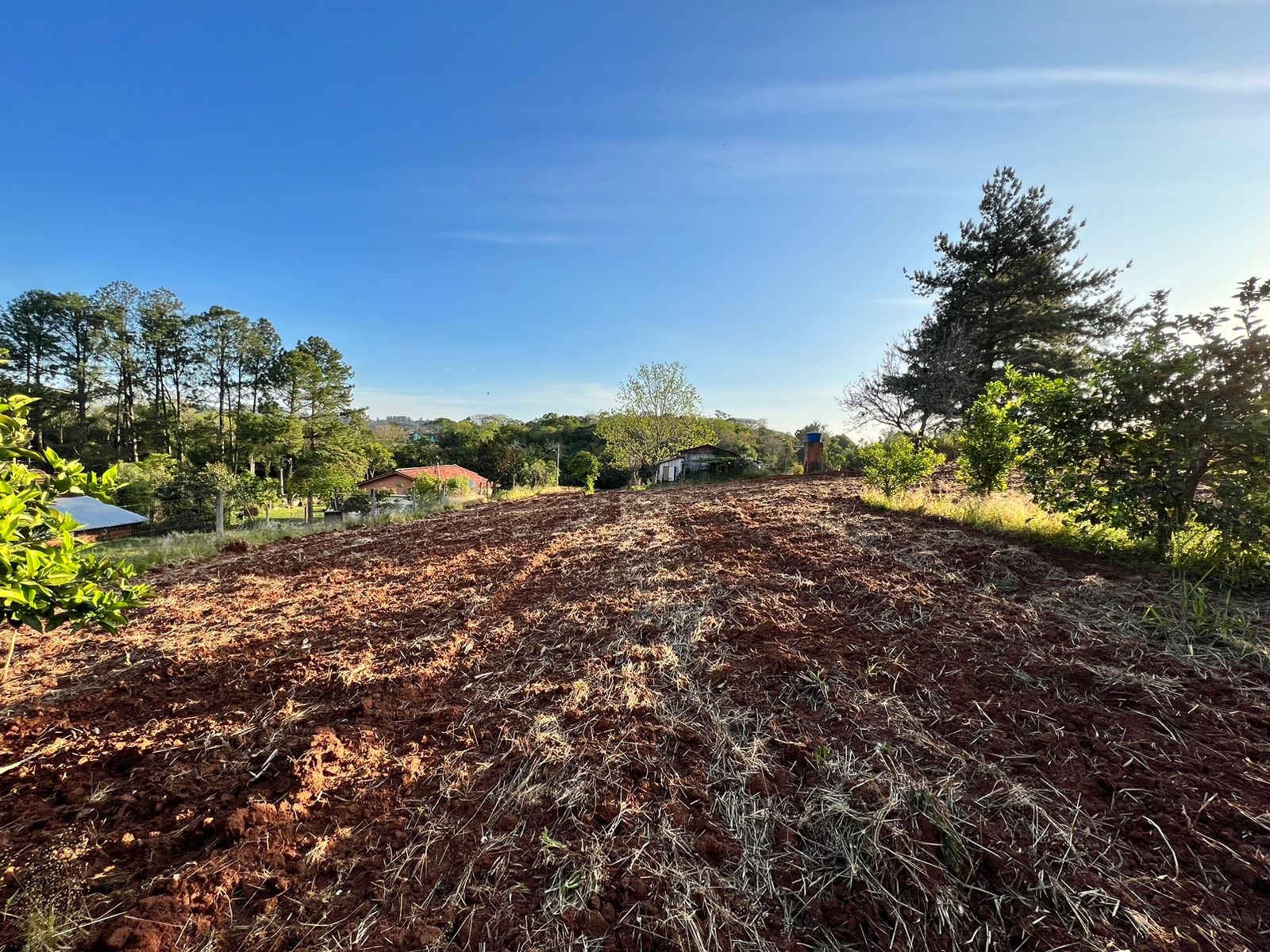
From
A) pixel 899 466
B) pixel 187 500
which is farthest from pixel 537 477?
pixel 899 466

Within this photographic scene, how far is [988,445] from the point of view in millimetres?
5695

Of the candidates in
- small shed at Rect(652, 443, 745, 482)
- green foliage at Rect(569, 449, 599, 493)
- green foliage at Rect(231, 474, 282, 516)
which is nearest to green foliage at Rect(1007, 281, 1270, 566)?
small shed at Rect(652, 443, 745, 482)

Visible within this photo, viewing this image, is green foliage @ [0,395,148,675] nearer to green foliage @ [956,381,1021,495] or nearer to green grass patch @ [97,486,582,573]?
green grass patch @ [97,486,582,573]

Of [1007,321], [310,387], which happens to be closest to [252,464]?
[310,387]

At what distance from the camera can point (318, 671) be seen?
→ 2.74 meters

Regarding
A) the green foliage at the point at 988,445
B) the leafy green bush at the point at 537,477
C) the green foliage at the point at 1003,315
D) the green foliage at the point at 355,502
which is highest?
the green foliage at the point at 1003,315

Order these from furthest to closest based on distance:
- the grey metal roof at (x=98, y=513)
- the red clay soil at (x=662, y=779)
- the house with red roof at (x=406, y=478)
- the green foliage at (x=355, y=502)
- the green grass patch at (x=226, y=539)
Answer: the house with red roof at (x=406, y=478) < the green foliage at (x=355, y=502) < the grey metal roof at (x=98, y=513) < the green grass patch at (x=226, y=539) < the red clay soil at (x=662, y=779)

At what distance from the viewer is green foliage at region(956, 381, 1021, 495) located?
5.54 metres

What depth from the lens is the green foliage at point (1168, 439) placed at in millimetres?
2996

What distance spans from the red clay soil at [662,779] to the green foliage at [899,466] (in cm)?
337

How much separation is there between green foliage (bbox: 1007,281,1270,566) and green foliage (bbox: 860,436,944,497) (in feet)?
8.52

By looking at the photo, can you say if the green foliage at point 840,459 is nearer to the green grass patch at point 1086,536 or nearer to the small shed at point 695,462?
the small shed at point 695,462

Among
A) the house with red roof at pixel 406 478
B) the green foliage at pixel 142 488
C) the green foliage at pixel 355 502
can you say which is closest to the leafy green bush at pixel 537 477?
the green foliage at pixel 355 502

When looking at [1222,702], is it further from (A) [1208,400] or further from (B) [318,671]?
(B) [318,671]
